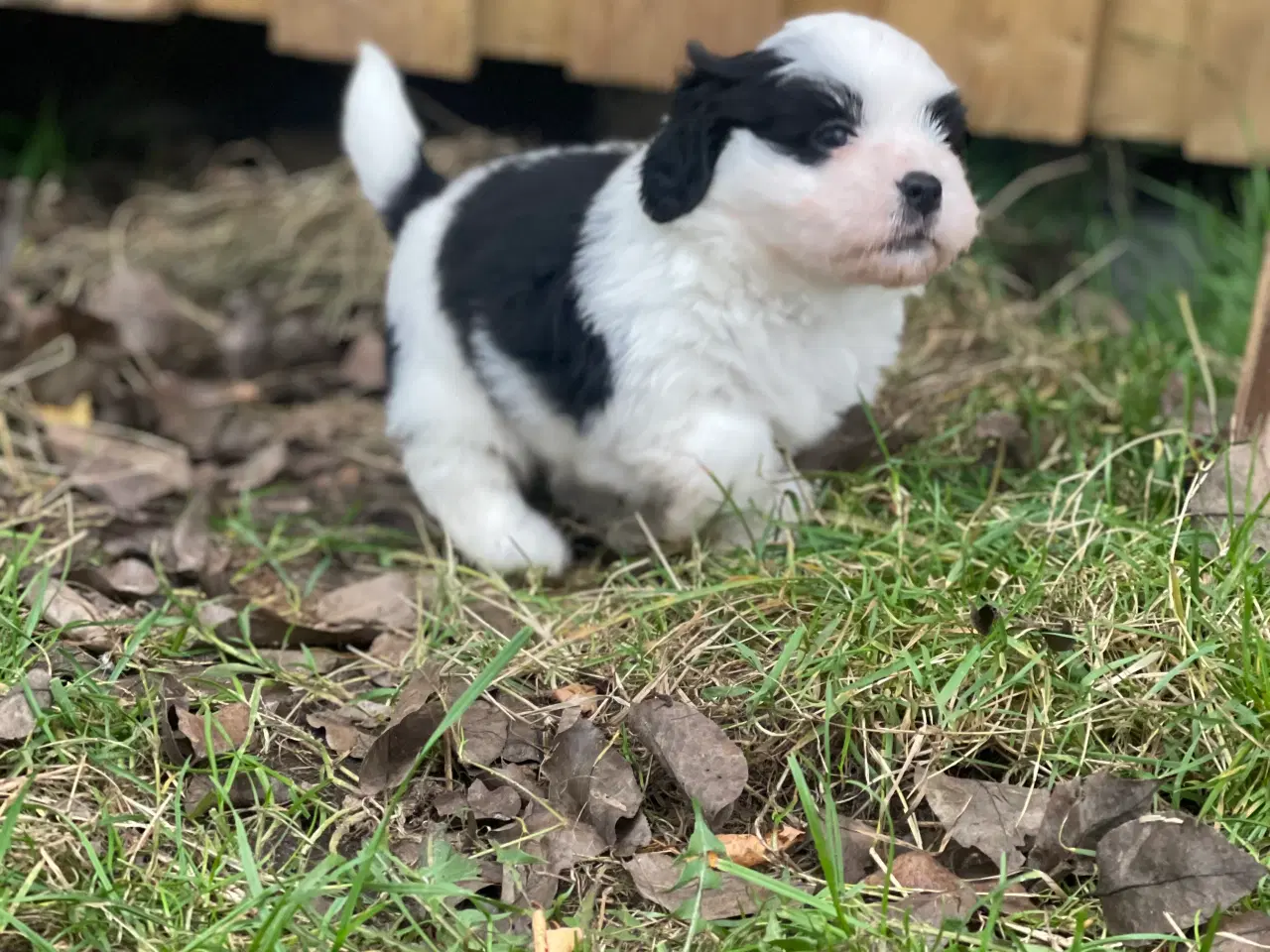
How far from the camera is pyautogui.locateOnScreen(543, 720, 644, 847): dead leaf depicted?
1.74 m

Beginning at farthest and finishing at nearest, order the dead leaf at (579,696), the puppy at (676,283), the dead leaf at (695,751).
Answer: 1. the puppy at (676,283)
2. the dead leaf at (579,696)
3. the dead leaf at (695,751)

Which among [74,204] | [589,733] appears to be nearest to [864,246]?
[589,733]

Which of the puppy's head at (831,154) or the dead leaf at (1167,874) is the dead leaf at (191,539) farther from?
the dead leaf at (1167,874)

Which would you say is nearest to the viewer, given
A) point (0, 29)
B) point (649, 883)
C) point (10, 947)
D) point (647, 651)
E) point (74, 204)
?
point (10, 947)

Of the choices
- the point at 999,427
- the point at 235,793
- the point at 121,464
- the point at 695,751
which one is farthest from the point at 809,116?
the point at 121,464

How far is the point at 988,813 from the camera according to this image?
173 centimetres

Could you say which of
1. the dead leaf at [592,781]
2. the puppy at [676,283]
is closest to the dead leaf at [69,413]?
the puppy at [676,283]

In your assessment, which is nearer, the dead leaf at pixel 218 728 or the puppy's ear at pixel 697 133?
the dead leaf at pixel 218 728

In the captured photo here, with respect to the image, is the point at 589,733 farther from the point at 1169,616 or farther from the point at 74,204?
the point at 74,204

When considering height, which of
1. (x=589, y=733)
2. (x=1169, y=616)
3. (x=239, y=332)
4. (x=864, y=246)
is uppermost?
(x=864, y=246)

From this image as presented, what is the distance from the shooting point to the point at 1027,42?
134 inches

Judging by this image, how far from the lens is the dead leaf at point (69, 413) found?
305 cm

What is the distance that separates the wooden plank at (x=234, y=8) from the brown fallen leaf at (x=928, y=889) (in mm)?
3052

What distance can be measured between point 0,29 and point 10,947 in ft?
14.0
